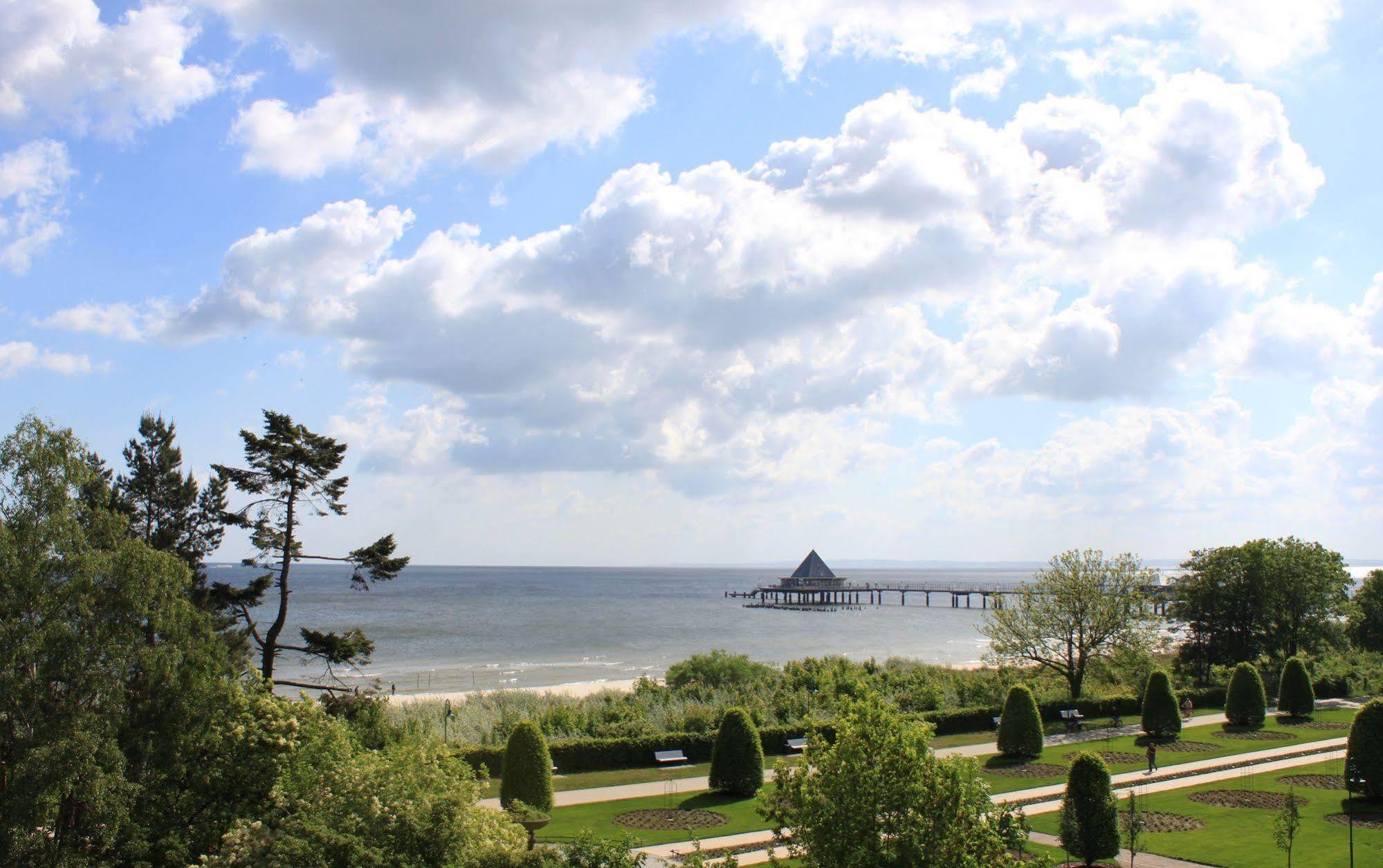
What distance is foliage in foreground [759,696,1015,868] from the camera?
941cm

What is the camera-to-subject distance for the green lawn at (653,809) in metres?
18.7

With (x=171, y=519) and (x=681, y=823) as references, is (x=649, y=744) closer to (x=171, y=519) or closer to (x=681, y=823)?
(x=681, y=823)

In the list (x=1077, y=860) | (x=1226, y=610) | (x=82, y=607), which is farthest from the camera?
(x=1226, y=610)

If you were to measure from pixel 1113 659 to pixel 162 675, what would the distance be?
104 feet

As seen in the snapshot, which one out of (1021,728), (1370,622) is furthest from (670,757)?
(1370,622)

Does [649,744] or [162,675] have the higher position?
[162,675]

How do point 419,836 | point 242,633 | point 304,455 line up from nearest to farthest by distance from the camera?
point 419,836 < point 242,633 < point 304,455

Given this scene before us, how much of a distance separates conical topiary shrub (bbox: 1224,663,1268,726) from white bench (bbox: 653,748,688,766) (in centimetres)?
1963

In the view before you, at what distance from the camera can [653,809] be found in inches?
828

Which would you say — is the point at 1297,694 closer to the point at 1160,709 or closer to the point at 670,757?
the point at 1160,709

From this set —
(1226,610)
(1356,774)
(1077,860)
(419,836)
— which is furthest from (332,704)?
(1226,610)

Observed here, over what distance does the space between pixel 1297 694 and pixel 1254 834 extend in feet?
58.4

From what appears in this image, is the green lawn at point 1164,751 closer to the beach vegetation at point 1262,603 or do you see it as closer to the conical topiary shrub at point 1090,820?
the conical topiary shrub at point 1090,820

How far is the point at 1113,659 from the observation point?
114 ft
